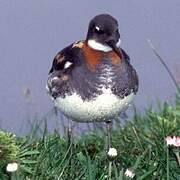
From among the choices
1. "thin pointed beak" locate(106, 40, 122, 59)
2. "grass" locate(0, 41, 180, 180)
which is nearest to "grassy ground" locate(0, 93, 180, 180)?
"grass" locate(0, 41, 180, 180)

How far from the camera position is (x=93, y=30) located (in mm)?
4801

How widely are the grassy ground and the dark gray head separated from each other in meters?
0.60

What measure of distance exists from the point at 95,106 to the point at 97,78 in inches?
7.7

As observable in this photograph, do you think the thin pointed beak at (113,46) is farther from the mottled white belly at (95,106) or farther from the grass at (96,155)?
the grass at (96,155)

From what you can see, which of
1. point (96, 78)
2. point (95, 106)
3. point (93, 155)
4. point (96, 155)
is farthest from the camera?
point (93, 155)

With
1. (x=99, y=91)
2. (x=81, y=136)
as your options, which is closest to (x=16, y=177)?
(x=99, y=91)

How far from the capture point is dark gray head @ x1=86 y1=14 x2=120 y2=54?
Answer: 470 centimetres

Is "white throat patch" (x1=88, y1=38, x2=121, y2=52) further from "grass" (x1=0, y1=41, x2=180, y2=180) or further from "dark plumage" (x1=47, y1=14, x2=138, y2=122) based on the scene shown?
"grass" (x1=0, y1=41, x2=180, y2=180)

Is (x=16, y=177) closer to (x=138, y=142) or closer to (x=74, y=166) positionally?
(x=74, y=166)

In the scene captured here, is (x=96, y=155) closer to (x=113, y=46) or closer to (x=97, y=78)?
(x=97, y=78)

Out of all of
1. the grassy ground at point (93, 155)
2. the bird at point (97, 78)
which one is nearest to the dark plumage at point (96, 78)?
the bird at point (97, 78)

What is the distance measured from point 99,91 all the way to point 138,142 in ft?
1.73

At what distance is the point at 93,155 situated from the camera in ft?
16.8

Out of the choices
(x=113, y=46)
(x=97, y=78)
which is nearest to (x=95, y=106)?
(x=97, y=78)
